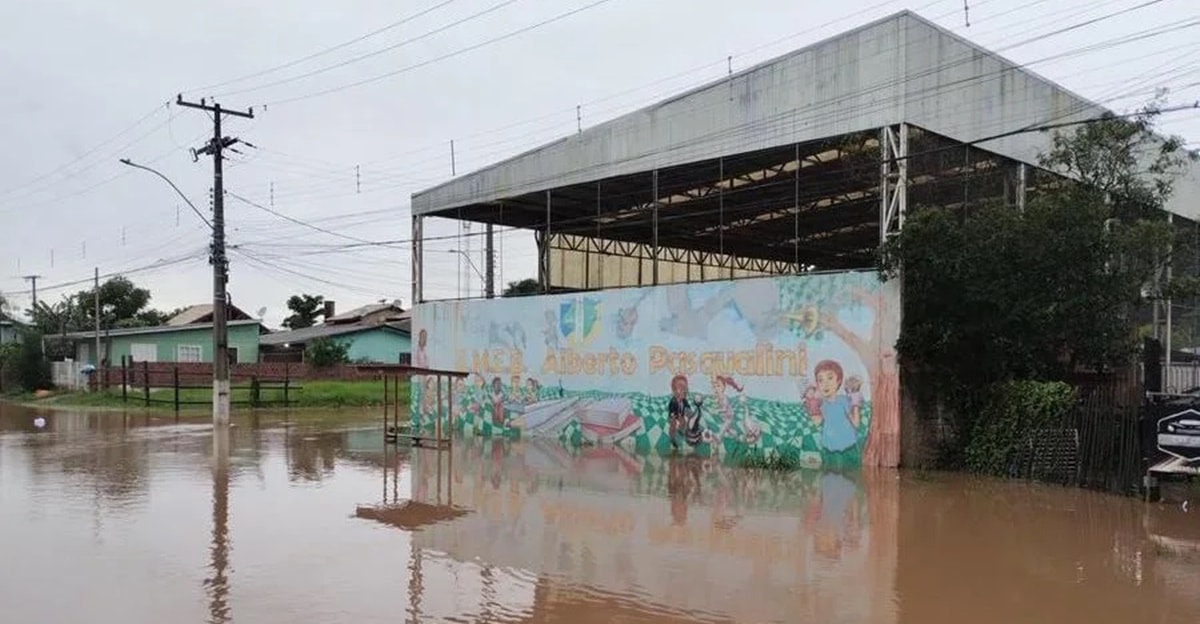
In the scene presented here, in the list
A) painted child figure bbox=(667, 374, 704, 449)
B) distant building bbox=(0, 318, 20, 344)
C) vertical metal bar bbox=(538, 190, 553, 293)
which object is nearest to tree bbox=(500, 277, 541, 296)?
vertical metal bar bbox=(538, 190, 553, 293)

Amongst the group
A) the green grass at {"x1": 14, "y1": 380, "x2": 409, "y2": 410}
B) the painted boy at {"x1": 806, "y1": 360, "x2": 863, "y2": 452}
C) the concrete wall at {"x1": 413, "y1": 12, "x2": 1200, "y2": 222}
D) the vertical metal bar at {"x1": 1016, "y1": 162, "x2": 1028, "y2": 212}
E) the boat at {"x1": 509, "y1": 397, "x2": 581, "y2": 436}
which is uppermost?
the concrete wall at {"x1": 413, "y1": 12, "x2": 1200, "y2": 222}

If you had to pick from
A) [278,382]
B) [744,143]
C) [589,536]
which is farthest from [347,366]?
[589,536]

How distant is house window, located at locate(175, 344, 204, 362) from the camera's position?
49.7 meters

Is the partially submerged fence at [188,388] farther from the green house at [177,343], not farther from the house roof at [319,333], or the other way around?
the house roof at [319,333]

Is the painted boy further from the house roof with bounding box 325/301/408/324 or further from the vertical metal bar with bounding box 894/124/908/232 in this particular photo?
the house roof with bounding box 325/301/408/324

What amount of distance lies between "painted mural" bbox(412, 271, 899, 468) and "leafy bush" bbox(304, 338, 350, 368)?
1966 cm

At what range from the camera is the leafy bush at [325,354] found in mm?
46438

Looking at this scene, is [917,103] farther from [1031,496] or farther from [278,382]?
[278,382]

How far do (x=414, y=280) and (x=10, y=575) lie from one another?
19.8m

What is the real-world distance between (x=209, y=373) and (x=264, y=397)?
21.4 ft

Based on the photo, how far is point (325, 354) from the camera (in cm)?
4662


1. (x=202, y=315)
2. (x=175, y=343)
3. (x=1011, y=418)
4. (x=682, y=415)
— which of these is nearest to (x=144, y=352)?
(x=175, y=343)

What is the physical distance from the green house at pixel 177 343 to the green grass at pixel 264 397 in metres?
5.93

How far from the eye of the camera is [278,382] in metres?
42.2
